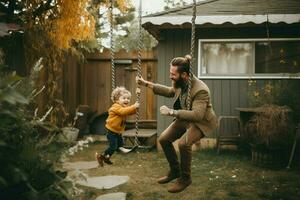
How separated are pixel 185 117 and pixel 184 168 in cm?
68

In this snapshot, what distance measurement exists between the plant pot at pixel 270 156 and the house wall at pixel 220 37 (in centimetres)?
198

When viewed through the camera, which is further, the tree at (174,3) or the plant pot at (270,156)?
the tree at (174,3)

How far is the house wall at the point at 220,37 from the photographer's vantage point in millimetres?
10305

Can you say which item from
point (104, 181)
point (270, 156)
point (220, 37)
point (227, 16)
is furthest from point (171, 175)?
point (220, 37)

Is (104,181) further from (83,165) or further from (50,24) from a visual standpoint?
(50,24)

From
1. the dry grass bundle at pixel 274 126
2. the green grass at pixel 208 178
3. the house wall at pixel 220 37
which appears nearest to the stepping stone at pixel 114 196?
the green grass at pixel 208 178

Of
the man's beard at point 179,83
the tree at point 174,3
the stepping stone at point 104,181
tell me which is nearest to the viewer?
the man's beard at point 179,83

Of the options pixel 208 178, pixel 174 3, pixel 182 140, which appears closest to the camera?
pixel 182 140

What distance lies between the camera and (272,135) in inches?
325

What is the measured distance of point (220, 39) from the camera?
10414 millimetres

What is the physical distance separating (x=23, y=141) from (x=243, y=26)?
8.02m

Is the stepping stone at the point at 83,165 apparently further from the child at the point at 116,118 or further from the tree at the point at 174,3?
the tree at the point at 174,3

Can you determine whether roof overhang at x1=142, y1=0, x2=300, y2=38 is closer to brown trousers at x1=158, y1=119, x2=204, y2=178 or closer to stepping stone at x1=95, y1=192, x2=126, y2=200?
stepping stone at x1=95, y1=192, x2=126, y2=200

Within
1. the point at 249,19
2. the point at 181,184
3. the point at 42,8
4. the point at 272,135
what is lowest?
the point at 181,184
